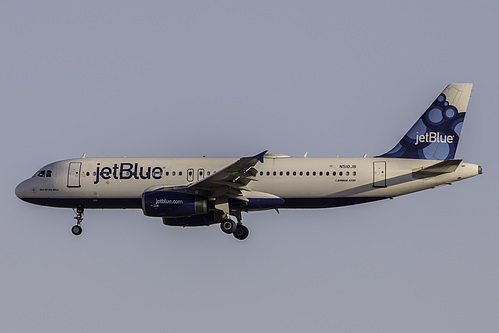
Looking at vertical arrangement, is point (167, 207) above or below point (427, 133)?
below

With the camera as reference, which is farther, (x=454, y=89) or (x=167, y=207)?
(x=454, y=89)

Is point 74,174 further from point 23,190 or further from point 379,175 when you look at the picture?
point 379,175

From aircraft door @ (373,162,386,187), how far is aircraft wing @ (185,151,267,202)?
6.26 meters

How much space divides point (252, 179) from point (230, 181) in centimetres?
115

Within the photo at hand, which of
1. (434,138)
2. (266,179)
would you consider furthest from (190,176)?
(434,138)

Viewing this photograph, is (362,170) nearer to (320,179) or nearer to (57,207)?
(320,179)

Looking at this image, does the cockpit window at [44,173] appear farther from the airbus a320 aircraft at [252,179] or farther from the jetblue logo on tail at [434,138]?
the jetblue logo on tail at [434,138]

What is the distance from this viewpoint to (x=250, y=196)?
63250 mm

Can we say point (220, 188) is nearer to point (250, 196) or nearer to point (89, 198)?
point (250, 196)

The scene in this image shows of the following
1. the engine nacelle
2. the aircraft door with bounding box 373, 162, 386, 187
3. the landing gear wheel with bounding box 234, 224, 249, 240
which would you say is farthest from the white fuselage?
the engine nacelle

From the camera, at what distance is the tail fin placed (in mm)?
64188

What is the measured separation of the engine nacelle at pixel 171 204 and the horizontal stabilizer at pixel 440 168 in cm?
1154

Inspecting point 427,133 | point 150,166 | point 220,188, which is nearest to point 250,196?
point 220,188

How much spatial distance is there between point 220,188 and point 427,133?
1177 centimetres
